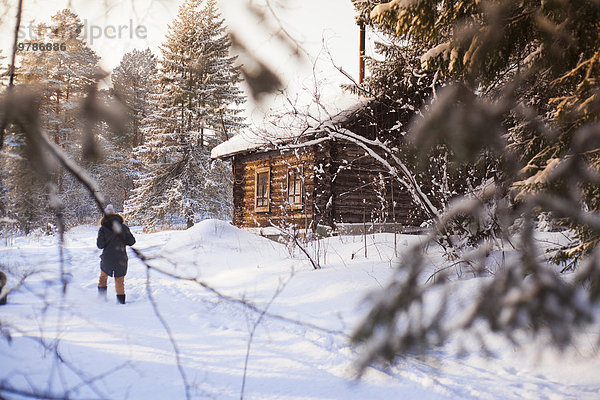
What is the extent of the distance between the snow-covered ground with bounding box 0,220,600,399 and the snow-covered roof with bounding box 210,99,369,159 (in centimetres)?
159

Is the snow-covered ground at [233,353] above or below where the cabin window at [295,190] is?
below

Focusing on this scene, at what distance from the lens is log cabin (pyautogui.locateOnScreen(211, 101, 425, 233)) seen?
37.4 ft

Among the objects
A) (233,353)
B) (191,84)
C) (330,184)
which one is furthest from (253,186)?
(191,84)

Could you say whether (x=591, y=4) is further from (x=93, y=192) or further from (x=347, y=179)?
(x=347, y=179)

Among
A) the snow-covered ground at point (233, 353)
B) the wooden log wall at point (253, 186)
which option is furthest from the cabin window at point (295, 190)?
the snow-covered ground at point (233, 353)

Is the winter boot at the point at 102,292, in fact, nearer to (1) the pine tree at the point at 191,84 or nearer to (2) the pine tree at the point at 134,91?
(1) the pine tree at the point at 191,84

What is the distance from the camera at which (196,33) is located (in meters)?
1.23

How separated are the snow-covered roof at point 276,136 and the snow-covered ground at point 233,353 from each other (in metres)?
1.59

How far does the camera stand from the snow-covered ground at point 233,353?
2609 mm

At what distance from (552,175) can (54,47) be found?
5.88 feet

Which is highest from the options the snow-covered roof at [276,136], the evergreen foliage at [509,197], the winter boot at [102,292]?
the snow-covered roof at [276,136]

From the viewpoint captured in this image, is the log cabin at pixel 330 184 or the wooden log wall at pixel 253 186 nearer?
the log cabin at pixel 330 184

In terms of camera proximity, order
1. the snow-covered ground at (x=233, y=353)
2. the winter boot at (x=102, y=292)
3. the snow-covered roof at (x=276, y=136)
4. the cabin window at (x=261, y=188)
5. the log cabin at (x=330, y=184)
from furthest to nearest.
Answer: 1. the cabin window at (x=261, y=188)
2. the log cabin at (x=330, y=184)
3. the winter boot at (x=102, y=292)
4. the snow-covered roof at (x=276, y=136)
5. the snow-covered ground at (x=233, y=353)

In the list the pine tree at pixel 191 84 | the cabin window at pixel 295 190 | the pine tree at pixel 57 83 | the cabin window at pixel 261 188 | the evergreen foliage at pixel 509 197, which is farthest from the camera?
the cabin window at pixel 261 188
